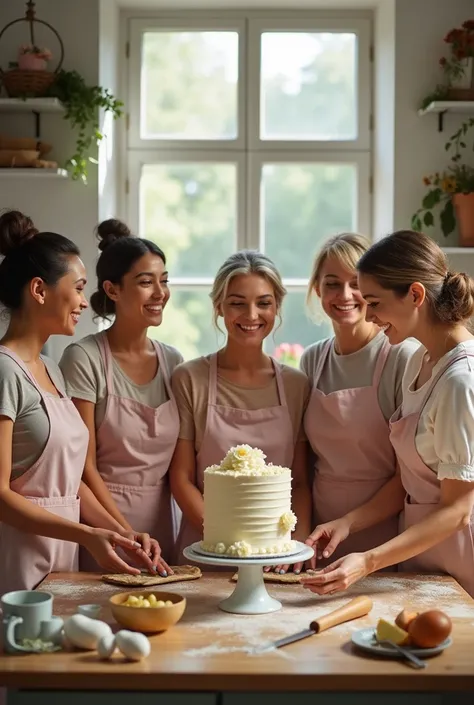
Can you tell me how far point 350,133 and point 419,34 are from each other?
0.57 m

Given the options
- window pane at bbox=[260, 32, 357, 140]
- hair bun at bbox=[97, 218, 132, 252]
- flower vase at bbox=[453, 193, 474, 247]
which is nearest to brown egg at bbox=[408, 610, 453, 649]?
hair bun at bbox=[97, 218, 132, 252]

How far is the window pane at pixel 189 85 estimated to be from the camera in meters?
4.25

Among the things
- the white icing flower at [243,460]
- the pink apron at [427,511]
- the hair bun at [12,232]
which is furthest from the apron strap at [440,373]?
the hair bun at [12,232]

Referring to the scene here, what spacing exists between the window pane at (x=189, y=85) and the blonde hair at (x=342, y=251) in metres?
1.66

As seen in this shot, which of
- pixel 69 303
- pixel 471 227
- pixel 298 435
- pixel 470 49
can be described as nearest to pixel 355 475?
pixel 298 435

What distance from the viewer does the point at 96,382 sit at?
2725mm

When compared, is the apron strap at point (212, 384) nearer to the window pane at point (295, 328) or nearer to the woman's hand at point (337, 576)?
the woman's hand at point (337, 576)

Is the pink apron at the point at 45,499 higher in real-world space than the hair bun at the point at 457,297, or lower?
lower

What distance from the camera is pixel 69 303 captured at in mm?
2543

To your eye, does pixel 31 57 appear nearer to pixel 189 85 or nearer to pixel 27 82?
pixel 27 82

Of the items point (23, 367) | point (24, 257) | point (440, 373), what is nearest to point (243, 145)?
point (24, 257)

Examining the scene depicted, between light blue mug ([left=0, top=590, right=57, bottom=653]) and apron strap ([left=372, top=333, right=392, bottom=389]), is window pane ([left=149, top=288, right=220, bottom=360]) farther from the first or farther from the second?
light blue mug ([left=0, top=590, right=57, bottom=653])

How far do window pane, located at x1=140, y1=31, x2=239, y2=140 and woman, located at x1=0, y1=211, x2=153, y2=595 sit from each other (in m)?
1.81

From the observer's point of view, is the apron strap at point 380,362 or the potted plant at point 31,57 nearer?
the apron strap at point 380,362
